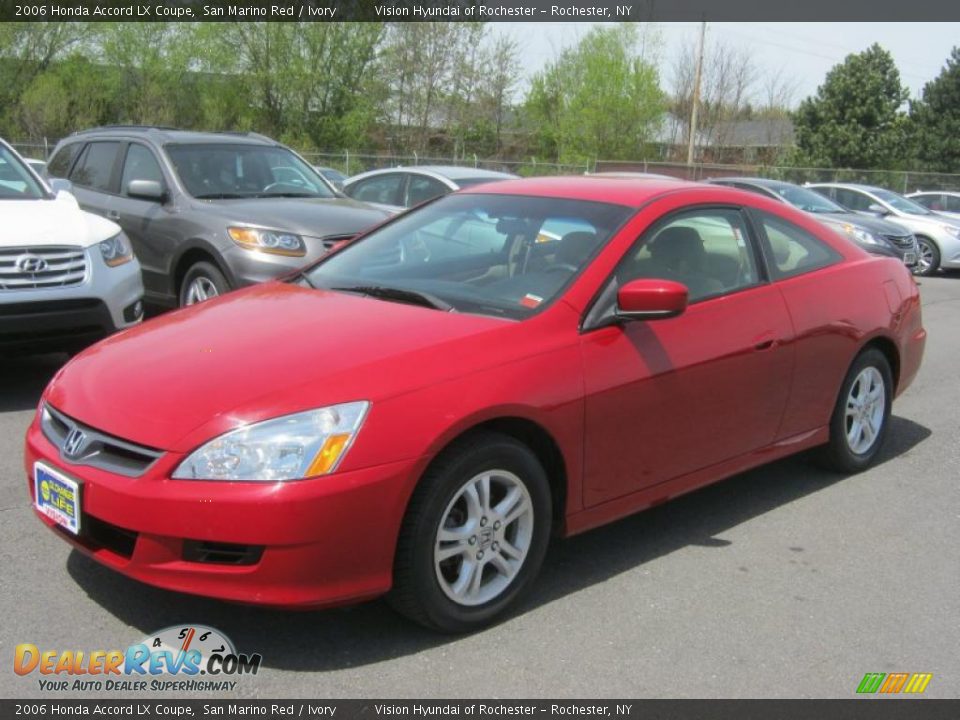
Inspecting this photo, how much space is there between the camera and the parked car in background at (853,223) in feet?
50.3

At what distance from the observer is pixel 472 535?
3418 millimetres

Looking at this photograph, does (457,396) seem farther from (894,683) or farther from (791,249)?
(791,249)

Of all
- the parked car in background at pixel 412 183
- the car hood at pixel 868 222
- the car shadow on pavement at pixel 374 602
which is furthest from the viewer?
the car hood at pixel 868 222

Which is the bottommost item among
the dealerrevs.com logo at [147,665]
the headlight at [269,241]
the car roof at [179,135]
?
the dealerrevs.com logo at [147,665]

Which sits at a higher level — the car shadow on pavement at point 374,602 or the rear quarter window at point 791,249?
the rear quarter window at point 791,249

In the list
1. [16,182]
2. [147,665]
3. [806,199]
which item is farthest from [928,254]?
[147,665]

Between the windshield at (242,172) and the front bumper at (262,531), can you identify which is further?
the windshield at (242,172)

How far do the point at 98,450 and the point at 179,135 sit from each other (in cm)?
612

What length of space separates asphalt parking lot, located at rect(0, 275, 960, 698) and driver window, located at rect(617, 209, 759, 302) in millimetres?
1124

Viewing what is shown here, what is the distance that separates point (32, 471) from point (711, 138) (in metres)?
60.4

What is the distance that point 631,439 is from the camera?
3932 millimetres

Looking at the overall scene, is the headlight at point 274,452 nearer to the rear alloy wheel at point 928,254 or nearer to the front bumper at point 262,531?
the front bumper at point 262,531

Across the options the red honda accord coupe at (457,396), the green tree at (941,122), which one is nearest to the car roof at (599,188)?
the red honda accord coupe at (457,396)

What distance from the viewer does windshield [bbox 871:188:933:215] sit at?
18.4 m
